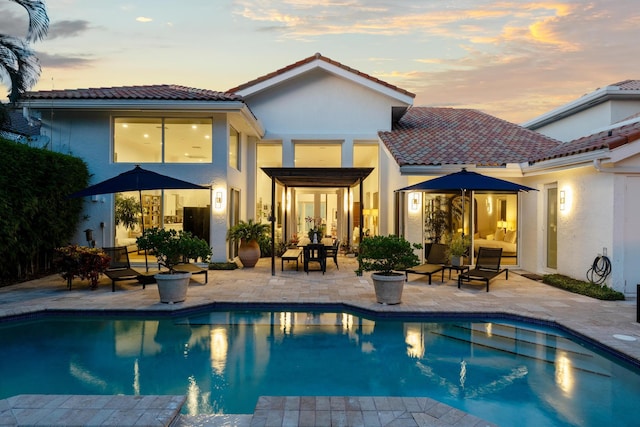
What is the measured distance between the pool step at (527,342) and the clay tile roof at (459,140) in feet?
22.3

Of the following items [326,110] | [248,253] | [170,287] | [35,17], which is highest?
[35,17]

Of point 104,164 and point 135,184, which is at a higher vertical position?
point 104,164

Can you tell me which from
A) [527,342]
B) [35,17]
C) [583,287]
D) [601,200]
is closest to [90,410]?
[527,342]

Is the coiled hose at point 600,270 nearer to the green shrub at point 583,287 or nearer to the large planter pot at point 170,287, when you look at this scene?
the green shrub at point 583,287

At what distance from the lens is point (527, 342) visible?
683 centimetres

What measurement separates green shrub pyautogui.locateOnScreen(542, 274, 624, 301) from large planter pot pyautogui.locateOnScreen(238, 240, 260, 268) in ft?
29.6

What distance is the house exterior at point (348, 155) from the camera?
10.4m

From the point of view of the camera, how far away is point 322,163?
2272 centimetres

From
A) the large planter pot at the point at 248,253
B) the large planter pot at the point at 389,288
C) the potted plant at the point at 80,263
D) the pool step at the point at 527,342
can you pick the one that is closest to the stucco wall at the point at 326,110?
the large planter pot at the point at 248,253

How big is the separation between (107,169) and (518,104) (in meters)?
23.4

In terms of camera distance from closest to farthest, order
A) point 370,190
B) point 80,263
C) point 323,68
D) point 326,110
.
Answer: point 80,263, point 323,68, point 326,110, point 370,190

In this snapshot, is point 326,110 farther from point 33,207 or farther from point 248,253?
point 33,207

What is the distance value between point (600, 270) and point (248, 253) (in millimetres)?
10154

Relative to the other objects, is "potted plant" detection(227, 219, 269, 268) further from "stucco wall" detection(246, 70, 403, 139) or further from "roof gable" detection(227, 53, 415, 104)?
"roof gable" detection(227, 53, 415, 104)
